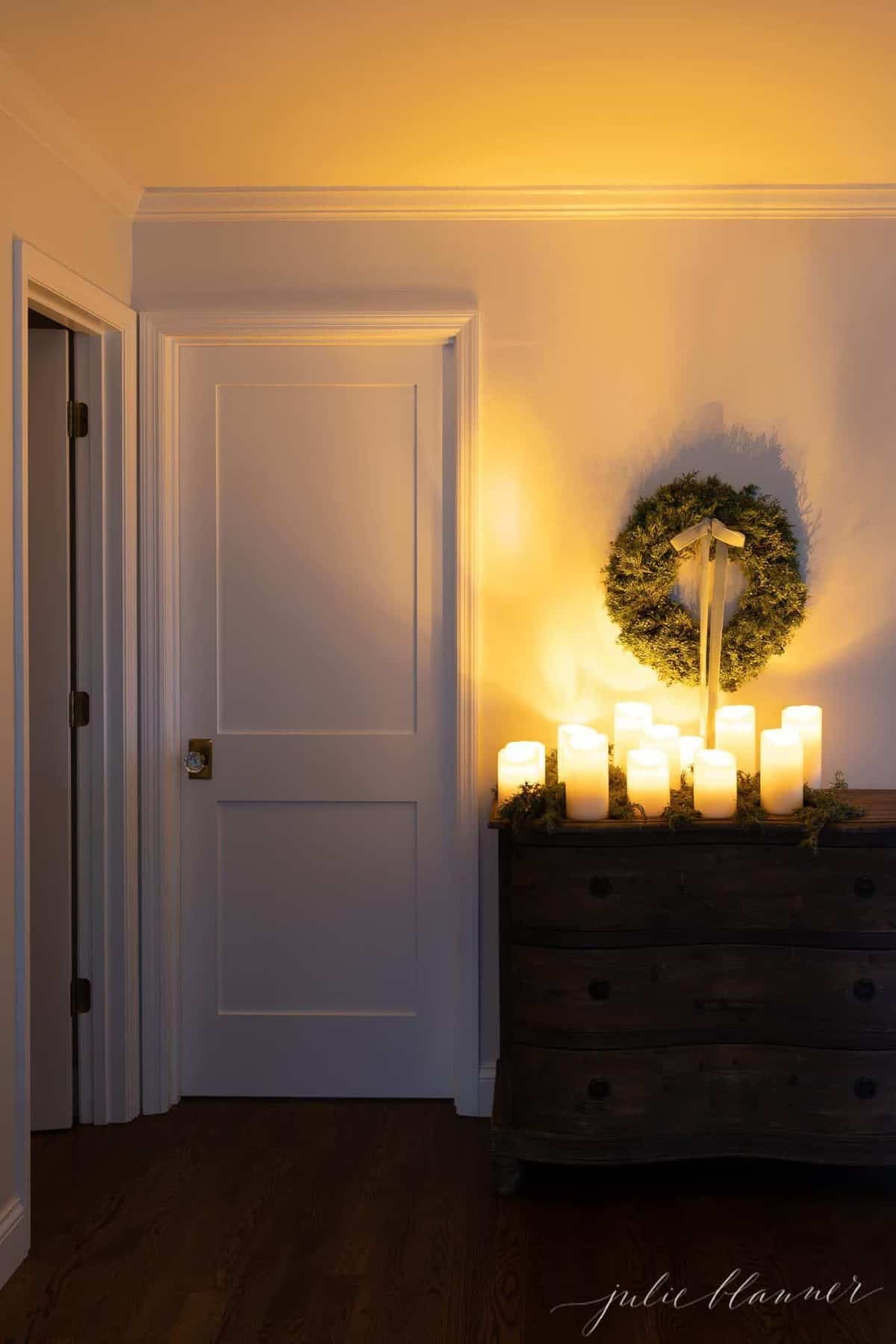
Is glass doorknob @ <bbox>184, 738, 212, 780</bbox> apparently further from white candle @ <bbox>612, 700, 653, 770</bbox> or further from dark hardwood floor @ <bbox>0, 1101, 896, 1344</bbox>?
white candle @ <bbox>612, 700, 653, 770</bbox>

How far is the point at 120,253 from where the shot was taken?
2967 millimetres

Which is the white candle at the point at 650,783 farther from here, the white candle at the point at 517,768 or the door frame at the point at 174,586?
the door frame at the point at 174,586

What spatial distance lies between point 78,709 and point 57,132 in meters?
1.41

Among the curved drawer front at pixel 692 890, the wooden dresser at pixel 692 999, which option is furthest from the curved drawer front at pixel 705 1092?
the curved drawer front at pixel 692 890

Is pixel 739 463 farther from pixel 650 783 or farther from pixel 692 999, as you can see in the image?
pixel 692 999

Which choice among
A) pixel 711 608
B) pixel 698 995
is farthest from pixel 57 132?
pixel 698 995

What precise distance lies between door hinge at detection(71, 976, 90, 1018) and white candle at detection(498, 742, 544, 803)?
125cm

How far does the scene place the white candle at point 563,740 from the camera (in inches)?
107

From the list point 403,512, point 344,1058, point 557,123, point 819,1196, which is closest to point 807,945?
point 819,1196

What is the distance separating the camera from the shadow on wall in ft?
9.95

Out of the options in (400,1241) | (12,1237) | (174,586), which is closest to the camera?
(12,1237)

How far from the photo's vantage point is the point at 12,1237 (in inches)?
90.7

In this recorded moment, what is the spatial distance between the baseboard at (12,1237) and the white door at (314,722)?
0.83 m

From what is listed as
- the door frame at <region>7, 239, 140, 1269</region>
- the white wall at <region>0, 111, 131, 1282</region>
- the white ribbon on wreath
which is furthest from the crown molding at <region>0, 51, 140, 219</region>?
the white ribbon on wreath
